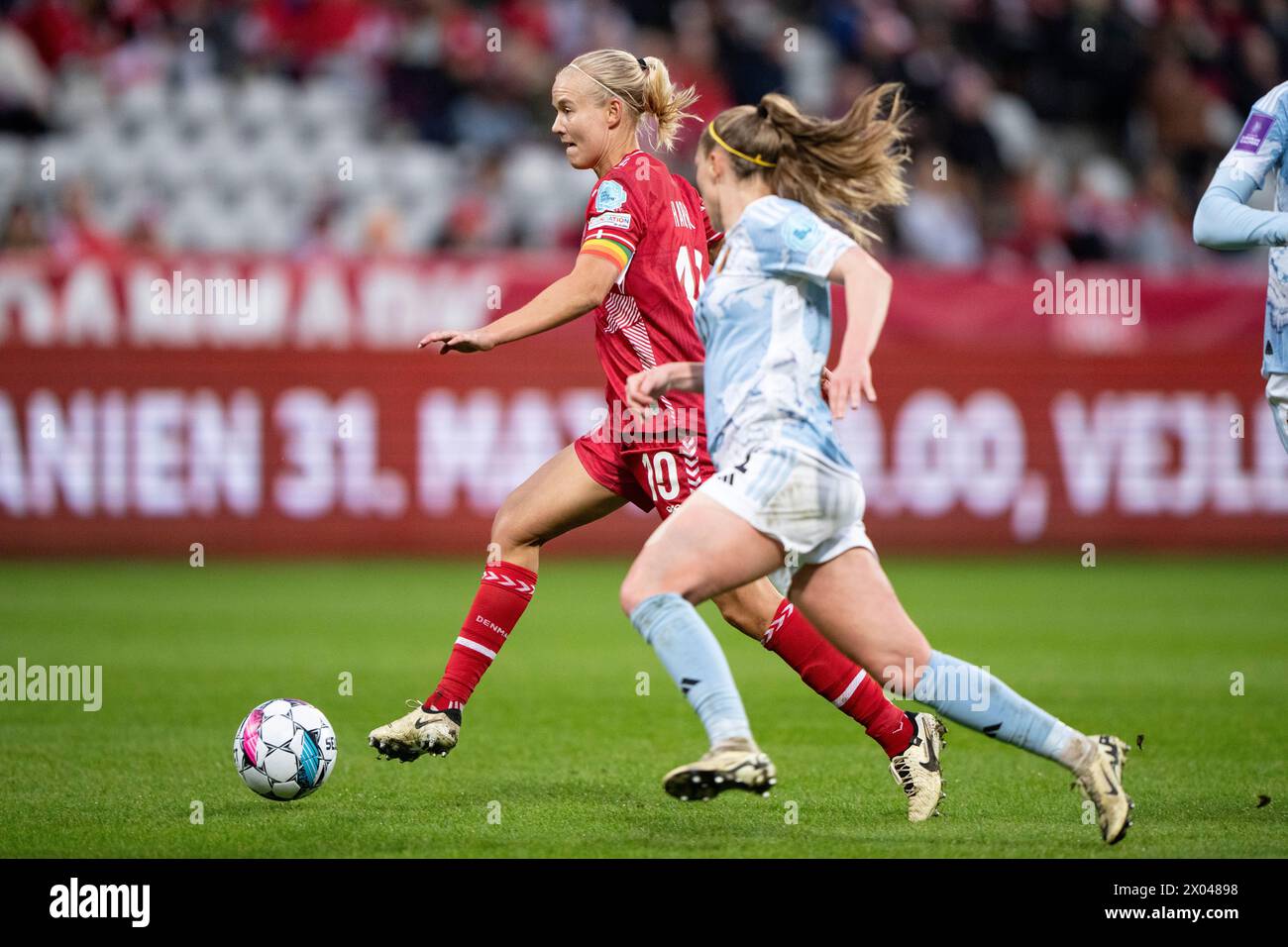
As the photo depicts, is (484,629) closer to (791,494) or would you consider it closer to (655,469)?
(655,469)

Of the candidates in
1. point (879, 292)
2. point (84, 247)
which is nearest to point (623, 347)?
point (879, 292)

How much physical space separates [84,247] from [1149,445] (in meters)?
9.13

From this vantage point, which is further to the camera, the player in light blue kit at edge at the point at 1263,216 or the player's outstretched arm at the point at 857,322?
the player in light blue kit at edge at the point at 1263,216

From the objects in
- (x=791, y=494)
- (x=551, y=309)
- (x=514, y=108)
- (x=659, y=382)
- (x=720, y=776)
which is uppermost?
(x=514, y=108)

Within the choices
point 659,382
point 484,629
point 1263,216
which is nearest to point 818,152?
point 659,382

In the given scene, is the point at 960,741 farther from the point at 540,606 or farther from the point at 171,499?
the point at 171,499

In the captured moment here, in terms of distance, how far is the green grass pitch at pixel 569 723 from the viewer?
212 inches

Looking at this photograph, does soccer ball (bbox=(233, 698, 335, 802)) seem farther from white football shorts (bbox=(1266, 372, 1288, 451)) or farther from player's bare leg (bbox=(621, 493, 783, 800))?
white football shorts (bbox=(1266, 372, 1288, 451))

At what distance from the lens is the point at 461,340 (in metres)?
5.39

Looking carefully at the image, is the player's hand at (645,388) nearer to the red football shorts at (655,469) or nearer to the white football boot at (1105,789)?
the red football shorts at (655,469)

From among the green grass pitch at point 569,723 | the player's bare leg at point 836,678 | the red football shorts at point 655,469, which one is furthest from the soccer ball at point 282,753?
the player's bare leg at point 836,678

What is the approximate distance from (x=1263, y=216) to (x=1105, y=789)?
176 centimetres

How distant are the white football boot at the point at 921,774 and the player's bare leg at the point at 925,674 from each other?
2.27 ft

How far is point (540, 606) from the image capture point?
40.6 ft
